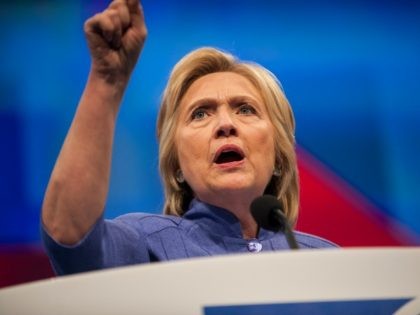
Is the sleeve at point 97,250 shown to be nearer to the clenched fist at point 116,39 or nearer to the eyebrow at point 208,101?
the clenched fist at point 116,39

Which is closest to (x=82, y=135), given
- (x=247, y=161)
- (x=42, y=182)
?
(x=247, y=161)

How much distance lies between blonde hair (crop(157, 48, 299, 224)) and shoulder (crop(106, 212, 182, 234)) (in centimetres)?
14

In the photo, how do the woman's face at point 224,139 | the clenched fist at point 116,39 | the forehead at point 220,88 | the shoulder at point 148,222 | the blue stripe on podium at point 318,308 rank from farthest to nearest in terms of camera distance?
the forehead at point 220,88 → the woman's face at point 224,139 → the shoulder at point 148,222 → the clenched fist at point 116,39 → the blue stripe on podium at point 318,308

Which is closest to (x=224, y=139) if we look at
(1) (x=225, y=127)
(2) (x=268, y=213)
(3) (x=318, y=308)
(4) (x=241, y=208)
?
(1) (x=225, y=127)

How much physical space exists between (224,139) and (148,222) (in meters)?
0.23

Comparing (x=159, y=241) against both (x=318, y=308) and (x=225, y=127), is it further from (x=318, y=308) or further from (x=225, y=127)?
(x=318, y=308)

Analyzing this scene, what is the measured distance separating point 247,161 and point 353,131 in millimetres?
918

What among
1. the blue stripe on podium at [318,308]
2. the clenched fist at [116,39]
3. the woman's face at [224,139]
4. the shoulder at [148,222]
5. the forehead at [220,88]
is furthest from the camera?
the forehead at [220,88]

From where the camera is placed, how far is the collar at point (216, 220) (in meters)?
1.21

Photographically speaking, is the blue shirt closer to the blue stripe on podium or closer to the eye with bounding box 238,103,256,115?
the eye with bounding box 238,103,256,115

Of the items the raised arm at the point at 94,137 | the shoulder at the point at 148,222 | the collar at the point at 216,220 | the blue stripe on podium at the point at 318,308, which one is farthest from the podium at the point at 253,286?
the collar at the point at 216,220

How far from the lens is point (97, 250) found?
Answer: 34.8 inches

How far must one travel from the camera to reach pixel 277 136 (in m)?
1.41

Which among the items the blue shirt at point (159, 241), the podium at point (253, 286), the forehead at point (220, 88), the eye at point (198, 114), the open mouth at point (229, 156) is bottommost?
the blue shirt at point (159, 241)
